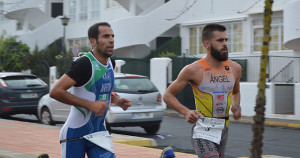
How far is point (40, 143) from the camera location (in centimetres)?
970

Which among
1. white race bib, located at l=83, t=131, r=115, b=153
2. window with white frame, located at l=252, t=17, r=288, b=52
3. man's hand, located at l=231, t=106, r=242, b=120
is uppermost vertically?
window with white frame, located at l=252, t=17, r=288, b=52

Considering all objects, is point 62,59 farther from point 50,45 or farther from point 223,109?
point 223,109

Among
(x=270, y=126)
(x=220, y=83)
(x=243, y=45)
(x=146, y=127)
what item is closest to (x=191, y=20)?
(x=243, y=45)

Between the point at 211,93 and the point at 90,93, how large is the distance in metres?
1.16

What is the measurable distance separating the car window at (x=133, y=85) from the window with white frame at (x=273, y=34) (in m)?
12.7

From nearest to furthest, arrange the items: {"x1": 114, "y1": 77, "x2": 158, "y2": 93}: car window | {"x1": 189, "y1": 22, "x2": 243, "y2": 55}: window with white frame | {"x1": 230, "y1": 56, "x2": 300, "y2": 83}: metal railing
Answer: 1. {"x1": 114, "y1": 77, "x2": 158, "y2": 93}: car window
2. {"x1": 230, "y1": 56, "x2": 300, "y2": 83}: metal railing
3. {"x1": 189, "y1": 22, "x2": 243, "y2": 55}: window with white frame

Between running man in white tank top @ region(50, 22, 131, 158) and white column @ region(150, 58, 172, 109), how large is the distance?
17709mm

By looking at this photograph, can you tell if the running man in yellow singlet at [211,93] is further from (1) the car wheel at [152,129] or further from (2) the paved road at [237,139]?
(1) the car wheel at [152,129]

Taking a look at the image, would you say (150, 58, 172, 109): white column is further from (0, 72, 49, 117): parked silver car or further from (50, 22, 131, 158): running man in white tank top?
(50, 22, 131, 158): running man in white tank top

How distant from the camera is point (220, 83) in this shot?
16.1 feet

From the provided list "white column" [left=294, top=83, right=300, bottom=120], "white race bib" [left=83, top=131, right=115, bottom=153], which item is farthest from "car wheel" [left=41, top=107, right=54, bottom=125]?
"white race bib" [left=83, top=131, right=115, bottom=153]

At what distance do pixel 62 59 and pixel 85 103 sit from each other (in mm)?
26500

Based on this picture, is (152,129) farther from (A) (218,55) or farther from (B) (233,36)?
(B) (233,36)

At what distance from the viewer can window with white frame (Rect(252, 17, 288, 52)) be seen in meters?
24.2
